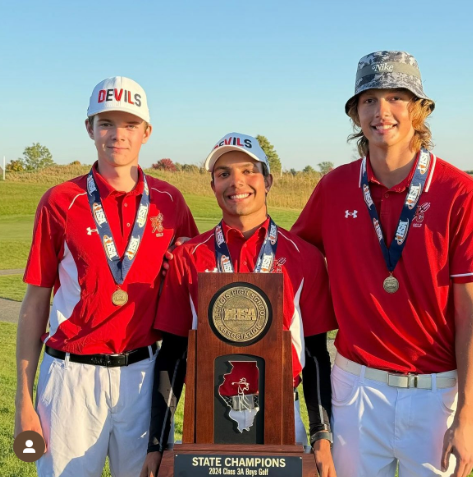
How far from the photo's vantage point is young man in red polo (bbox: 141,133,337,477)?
3152mm

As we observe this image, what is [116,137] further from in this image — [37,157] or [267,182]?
[37,157]

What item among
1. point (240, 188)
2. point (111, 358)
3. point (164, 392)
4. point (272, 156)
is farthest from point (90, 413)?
point (272, 156)

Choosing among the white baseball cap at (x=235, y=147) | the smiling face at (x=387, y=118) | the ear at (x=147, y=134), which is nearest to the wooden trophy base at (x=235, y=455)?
the white baseball cap at (x=235, y=147)

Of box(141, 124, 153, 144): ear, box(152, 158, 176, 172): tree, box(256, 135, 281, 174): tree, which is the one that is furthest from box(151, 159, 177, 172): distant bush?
box(141, 124, 153, 144): ear

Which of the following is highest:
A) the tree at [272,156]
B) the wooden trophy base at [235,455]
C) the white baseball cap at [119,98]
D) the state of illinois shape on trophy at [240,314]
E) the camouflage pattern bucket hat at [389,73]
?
the tree at [272,156]

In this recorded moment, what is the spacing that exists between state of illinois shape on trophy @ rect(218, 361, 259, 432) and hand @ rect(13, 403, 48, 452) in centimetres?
103

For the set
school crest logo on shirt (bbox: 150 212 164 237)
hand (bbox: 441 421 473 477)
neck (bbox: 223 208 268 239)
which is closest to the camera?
hand (bbox: 441 421 473 477)

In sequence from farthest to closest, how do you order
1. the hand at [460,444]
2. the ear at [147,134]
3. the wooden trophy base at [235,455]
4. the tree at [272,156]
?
the tree at [272,156] < the ear at [147,134] < the hand at [460,444] < the wooden trophy base at [235,455]

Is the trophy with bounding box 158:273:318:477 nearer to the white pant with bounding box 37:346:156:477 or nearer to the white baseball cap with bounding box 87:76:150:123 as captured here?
the white pant with bounding box 37:346:156:477

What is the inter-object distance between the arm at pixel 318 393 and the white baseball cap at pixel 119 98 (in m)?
1.52

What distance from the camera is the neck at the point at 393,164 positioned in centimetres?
326

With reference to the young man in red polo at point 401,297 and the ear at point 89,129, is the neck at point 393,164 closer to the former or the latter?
the young man in red polo at point 401,297

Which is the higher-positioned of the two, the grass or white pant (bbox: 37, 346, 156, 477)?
white pant (bbox: 37, 346, 156, 477)

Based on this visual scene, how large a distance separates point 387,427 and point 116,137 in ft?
6.73
